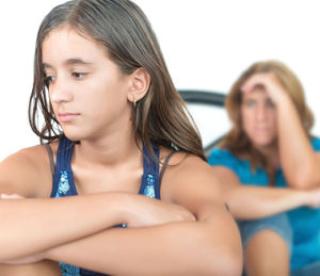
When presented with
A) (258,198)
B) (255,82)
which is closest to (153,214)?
(258,198)

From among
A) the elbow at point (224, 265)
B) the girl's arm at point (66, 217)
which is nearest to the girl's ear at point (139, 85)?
the girl's arm at point (66, 217)

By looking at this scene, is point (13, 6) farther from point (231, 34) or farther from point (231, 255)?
point (231, 255)

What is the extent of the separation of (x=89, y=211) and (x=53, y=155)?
0.27m

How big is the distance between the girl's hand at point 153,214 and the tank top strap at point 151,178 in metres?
0.16

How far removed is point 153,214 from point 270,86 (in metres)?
0.87

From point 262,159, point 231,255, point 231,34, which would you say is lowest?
point 262,159

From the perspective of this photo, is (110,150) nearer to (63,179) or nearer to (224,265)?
(63,179)

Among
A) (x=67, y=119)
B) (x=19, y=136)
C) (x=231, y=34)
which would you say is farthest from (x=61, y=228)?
(x=231, y=34)

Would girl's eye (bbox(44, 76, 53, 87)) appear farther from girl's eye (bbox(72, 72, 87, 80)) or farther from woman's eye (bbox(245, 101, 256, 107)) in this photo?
woman's eye (bbox(245, 101, 256, 107))

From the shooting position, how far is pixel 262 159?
1.74 m

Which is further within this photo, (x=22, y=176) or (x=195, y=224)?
(x=22, y=176)

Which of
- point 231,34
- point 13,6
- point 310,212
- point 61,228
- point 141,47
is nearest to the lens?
point 61,228

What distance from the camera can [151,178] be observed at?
1.16m

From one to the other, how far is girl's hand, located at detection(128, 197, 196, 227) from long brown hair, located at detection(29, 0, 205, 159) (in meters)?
0.21
